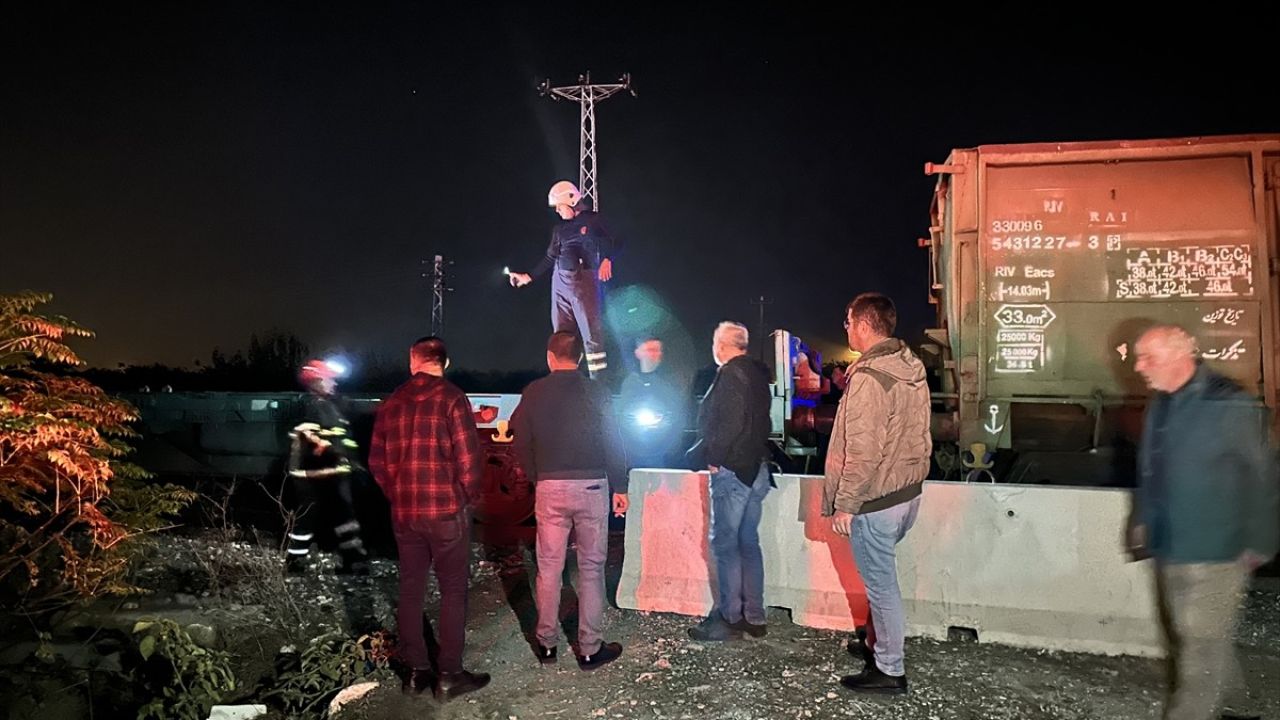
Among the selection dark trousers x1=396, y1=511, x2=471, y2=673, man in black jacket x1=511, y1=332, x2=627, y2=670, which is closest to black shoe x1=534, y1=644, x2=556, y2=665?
man in black jacket x1=511, y1=332, x2=627, y2=670

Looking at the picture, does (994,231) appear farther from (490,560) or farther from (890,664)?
(490,560)

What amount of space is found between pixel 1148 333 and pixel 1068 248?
13.4ft

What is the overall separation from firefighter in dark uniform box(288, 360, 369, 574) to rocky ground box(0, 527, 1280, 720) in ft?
1.86

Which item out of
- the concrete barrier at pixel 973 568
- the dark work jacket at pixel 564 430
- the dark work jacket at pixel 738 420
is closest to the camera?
the dark work jacket at pixel 564 430

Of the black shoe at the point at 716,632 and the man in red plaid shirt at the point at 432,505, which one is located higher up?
the man in red plaid shirt at the point at 432,505

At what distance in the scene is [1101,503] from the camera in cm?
460

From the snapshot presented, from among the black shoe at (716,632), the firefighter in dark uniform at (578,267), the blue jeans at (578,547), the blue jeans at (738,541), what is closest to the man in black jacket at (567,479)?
the blue jeans at (578,547)

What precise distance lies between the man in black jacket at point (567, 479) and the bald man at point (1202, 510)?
8.95 feet

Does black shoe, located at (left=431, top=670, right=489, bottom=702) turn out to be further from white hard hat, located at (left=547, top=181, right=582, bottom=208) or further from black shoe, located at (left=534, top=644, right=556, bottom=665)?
white hard hat, located at (left=547, top=181, right=582, bottom=208)

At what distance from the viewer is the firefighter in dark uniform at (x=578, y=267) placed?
271 inches

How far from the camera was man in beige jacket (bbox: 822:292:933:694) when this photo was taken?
3924mm

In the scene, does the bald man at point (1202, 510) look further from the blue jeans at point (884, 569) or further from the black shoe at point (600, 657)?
the black shoe at point (600, 657)

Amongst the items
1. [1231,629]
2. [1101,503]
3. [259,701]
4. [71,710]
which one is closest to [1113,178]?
[1101,503]

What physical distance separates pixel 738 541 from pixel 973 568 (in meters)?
1.42
